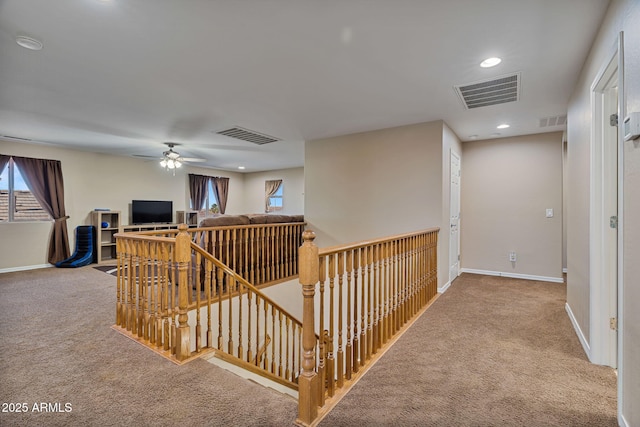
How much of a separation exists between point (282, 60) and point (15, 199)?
620cm

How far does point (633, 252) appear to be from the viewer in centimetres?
137

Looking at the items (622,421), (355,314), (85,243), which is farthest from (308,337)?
(85,243)

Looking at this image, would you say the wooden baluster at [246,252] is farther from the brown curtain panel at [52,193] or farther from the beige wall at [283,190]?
the beige wall at [283,190]

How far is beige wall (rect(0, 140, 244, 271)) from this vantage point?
17.6ft

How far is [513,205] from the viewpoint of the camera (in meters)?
4.84

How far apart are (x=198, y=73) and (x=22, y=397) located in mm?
2699

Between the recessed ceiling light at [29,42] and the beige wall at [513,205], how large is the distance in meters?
5.62

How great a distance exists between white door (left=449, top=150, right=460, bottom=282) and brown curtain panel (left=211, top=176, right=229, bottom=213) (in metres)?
6.77

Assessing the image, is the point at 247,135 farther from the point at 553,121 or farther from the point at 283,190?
the point at 553,121

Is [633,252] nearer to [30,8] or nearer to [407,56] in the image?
[407,56]

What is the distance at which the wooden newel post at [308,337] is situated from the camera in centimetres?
157

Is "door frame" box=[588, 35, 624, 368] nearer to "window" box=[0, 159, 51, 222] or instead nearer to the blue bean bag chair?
the blue bean bag chair

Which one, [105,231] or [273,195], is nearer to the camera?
[105,231]

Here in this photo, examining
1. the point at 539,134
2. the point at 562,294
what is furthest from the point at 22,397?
the point at 539,134
